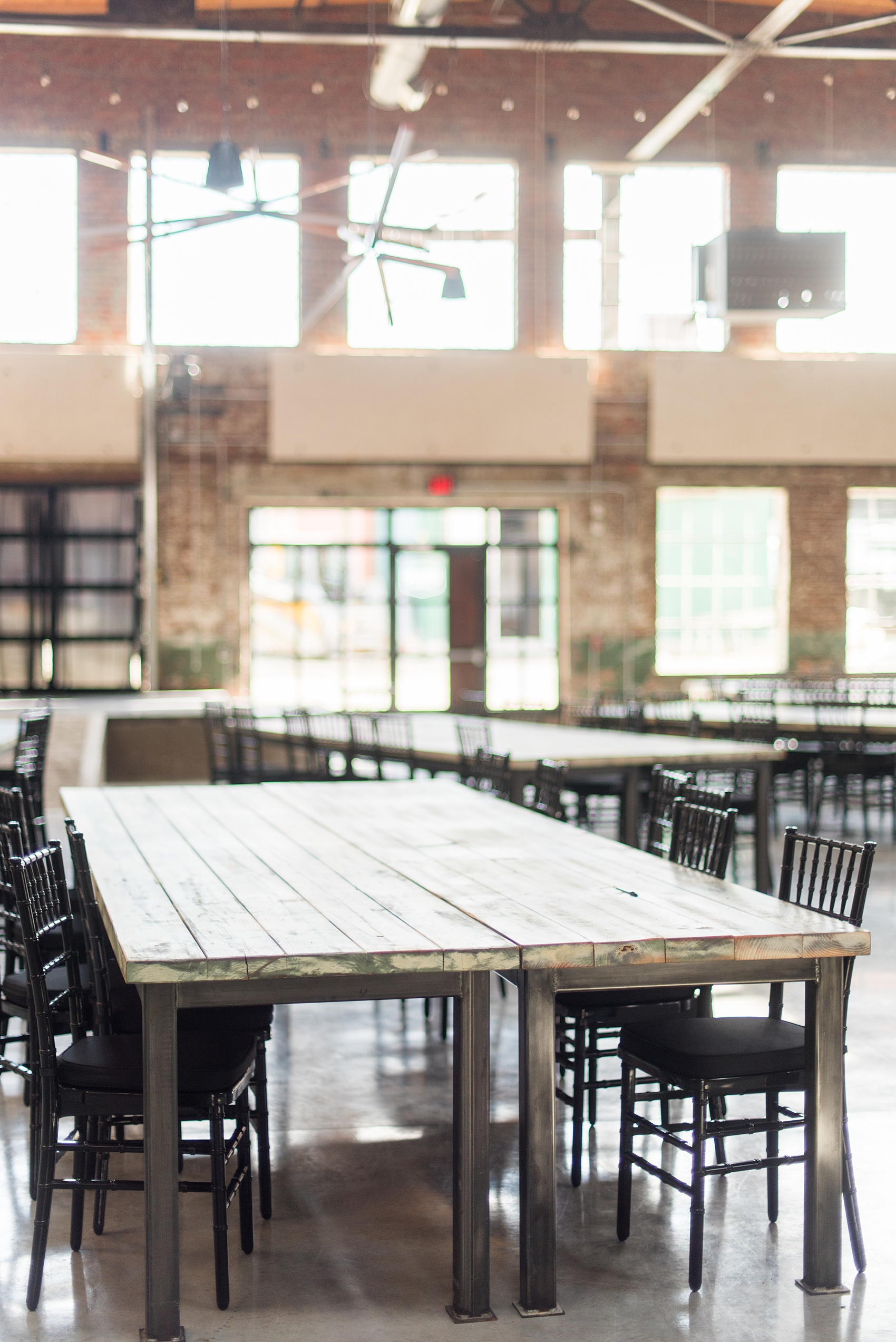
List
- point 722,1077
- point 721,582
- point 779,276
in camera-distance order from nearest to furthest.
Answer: point 722,1077, point 779,276, point 721,582

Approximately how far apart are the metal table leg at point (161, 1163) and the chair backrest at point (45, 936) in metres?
0.40

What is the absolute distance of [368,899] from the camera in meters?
3.13

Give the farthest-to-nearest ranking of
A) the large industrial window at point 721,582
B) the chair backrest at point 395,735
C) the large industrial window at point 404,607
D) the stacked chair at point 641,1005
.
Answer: the large industrial window at point 721,582 → the large industrial window at point 404,607 → the chair backrest at point 395,735 → the stacked chair at point 641,1005

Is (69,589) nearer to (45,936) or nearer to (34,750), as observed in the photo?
(34,750)

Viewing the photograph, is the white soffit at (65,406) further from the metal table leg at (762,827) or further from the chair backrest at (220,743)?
the metal table leg at (762,827)

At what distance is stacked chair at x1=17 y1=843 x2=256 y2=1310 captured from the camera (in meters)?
2.77

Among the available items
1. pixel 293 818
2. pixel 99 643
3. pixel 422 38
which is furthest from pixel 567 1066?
pixel 99 643

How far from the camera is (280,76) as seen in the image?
43.7 feet

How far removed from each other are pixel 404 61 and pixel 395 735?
6.56 metres

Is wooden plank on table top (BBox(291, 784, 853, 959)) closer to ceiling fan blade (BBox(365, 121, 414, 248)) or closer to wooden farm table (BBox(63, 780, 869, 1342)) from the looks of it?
wooden farm table (BBox(63, 780, 869, 1342))

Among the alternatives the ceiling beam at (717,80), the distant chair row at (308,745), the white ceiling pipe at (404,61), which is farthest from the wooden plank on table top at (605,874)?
the ceiling beam at (717,80)

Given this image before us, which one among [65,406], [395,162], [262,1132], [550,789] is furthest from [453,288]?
[262,1132]

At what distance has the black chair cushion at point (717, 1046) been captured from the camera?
290cm

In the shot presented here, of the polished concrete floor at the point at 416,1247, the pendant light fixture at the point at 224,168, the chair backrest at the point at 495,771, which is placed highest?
the pendant light fixture at the point at 224,168
